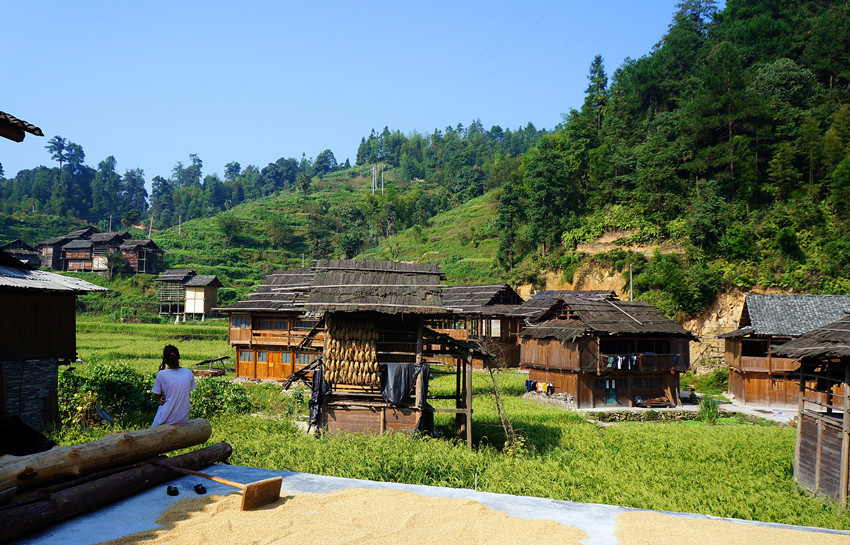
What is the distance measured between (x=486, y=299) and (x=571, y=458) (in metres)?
24.1

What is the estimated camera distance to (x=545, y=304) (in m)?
36.2

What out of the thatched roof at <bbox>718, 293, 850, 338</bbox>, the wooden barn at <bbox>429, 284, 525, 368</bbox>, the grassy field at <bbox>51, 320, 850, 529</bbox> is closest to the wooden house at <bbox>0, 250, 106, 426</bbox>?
the grassy field at <bbox>51, 320, 850, 529</bbox>

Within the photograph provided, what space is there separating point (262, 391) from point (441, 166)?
11814cm

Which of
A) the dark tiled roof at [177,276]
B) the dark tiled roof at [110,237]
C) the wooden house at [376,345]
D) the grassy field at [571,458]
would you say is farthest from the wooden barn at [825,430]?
the dark tiled roof at [110,237]

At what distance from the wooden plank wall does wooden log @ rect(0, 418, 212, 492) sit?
10574mm

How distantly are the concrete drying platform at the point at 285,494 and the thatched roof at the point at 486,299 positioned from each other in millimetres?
29931

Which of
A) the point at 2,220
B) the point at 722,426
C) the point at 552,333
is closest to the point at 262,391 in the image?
the point at 552,333

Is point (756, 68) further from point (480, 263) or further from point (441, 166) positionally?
point (441, 166)

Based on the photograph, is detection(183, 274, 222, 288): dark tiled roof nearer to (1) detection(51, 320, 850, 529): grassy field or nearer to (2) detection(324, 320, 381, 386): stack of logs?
(1) detection(51, 320, 850, 529): grassy field

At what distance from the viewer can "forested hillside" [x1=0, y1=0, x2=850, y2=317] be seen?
36.8 meters

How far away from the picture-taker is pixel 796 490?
13.8m

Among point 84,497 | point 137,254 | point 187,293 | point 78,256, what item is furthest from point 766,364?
point 78,256

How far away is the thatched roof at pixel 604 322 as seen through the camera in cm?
2575

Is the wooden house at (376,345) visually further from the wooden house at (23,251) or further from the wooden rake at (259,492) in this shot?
the wooden house at (23,251)
